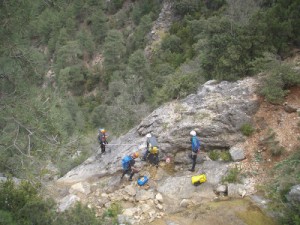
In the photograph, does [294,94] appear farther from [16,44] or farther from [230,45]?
[16,44]

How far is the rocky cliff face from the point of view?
12.6 m

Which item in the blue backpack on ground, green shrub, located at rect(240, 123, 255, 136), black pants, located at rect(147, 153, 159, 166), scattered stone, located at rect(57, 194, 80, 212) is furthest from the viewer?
black pants, located at rect(147, 153, 159, 166)

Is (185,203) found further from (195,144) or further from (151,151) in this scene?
(151,151)

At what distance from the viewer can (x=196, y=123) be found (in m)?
13.0

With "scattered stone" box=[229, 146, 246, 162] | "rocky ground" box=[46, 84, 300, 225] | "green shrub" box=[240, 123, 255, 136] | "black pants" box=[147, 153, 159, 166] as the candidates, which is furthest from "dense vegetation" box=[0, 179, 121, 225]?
"green shrub" box=[240, 123, 255, 136]

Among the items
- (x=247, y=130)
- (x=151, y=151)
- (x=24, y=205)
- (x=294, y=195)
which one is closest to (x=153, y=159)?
(x=151, y=151)

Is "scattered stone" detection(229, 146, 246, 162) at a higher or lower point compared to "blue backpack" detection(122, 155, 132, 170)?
lower

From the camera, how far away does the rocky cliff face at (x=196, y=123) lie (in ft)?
41.4

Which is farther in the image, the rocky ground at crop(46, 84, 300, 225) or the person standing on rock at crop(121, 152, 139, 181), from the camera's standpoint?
the person standing on rock at crop(121, 152, 139, 181)

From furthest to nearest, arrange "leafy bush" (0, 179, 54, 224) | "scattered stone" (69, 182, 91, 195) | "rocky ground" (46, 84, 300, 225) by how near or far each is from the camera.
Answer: "scattered stone" (69, 182, 91, 195), "rocky ground" (46, 84, 300, 225), "leafy bush" (0, 179, 54, 224)

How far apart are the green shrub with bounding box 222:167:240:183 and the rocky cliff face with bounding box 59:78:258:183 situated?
1349 mm

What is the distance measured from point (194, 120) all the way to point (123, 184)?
3828 millimetres

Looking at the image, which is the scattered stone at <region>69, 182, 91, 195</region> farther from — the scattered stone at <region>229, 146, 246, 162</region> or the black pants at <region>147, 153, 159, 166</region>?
the scattered stone at <region>229, 146, 246, 162</region>

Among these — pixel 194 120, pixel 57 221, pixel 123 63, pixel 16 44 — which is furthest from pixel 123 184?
pixel 123 63
